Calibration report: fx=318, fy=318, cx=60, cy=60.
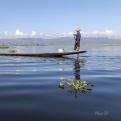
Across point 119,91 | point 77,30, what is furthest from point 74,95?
point 77,30

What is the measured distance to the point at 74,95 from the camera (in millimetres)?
11727

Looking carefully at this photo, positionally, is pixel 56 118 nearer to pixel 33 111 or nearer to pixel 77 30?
pixel 33 111

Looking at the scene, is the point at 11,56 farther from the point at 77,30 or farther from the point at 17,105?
the point at 17,105

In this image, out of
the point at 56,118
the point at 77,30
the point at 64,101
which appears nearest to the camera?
the point at 56,118

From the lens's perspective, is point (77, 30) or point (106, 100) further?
point (77, 30)

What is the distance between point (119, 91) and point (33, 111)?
4.49m

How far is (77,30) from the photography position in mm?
36312

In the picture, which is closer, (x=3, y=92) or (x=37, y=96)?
(x=37, y=96)

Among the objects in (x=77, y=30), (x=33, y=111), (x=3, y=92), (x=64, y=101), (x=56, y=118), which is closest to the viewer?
(x=56, y=118)

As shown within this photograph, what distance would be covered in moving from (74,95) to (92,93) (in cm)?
88

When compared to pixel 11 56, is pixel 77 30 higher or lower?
higher

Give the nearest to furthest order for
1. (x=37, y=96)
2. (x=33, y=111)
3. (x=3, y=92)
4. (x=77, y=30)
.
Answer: (x=33, y=111)
(x=37, y=96)
(x=3, y=92)
(x=77, y=30)

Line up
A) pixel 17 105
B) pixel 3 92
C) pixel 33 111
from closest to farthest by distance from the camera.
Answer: pixel 33 111 → pixel 17 105 → pixel 3 92

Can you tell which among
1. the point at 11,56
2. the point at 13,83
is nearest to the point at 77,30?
the point at 11,56
